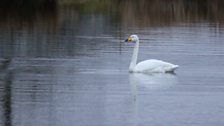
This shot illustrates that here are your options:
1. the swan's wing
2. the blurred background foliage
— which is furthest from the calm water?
the blurred background foliage

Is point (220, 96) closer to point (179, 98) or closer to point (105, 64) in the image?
point (179, 98)

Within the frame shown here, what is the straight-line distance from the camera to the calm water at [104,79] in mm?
15469

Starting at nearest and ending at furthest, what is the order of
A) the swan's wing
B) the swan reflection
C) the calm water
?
the calm water → the swan reflection → the swan's wing

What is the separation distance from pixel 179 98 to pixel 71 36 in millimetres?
16769

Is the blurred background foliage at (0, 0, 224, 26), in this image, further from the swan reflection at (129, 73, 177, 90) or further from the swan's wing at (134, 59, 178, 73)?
the swan reflection at (129, 73, 177, 90)

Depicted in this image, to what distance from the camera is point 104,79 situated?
20.5m

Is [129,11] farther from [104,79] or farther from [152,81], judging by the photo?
[104,79]

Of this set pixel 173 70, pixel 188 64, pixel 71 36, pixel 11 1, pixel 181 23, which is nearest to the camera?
pixel 173 70

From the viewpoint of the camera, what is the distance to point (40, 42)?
30875 mm

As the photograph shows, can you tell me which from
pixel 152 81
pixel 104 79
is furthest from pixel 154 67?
pixel 104 79

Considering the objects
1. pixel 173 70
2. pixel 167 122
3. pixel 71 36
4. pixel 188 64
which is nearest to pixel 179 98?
pixel 167 122

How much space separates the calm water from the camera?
15469 millimetres

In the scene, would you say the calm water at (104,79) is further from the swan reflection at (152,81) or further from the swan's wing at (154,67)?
the swan's wing at (154,67)

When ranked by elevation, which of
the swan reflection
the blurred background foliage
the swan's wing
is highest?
the blurred background foliage
